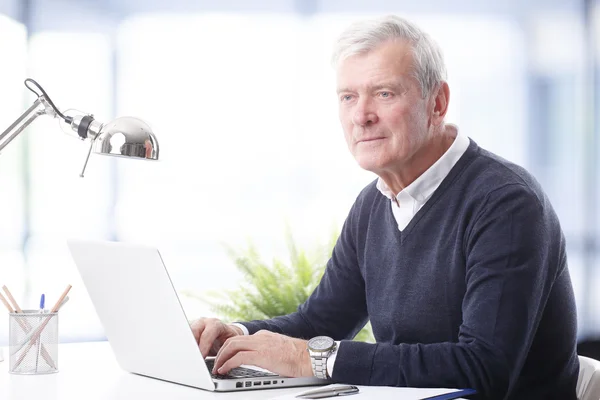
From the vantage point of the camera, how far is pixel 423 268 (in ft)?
5.22

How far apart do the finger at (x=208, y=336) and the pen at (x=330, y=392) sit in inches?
13.9

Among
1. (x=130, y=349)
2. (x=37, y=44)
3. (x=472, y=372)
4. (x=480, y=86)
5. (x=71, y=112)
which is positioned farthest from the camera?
(x=480, y=86)

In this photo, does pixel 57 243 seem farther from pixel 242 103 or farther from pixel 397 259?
pixel 397 259

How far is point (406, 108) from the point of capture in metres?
1.64

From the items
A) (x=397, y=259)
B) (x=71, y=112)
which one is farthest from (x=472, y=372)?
(x=71, y=112)

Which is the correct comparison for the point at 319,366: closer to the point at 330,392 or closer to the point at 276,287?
the point at 330,392

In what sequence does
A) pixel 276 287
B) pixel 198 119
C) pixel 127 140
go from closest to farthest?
pixel 127 140 < pixel 276 287 < pixel 198 119

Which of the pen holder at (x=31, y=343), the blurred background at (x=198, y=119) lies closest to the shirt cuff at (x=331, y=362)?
the pen holder at (x=31, y=343)

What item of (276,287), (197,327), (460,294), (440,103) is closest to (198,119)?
(276,287)

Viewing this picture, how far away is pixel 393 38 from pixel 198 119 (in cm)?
267

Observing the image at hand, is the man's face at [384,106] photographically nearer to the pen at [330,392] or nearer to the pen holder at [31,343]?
the pen at [330,392]

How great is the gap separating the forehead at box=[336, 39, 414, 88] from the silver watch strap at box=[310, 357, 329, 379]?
1.95 feet

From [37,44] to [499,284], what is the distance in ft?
10.7

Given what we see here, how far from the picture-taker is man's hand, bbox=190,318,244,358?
1546mm
